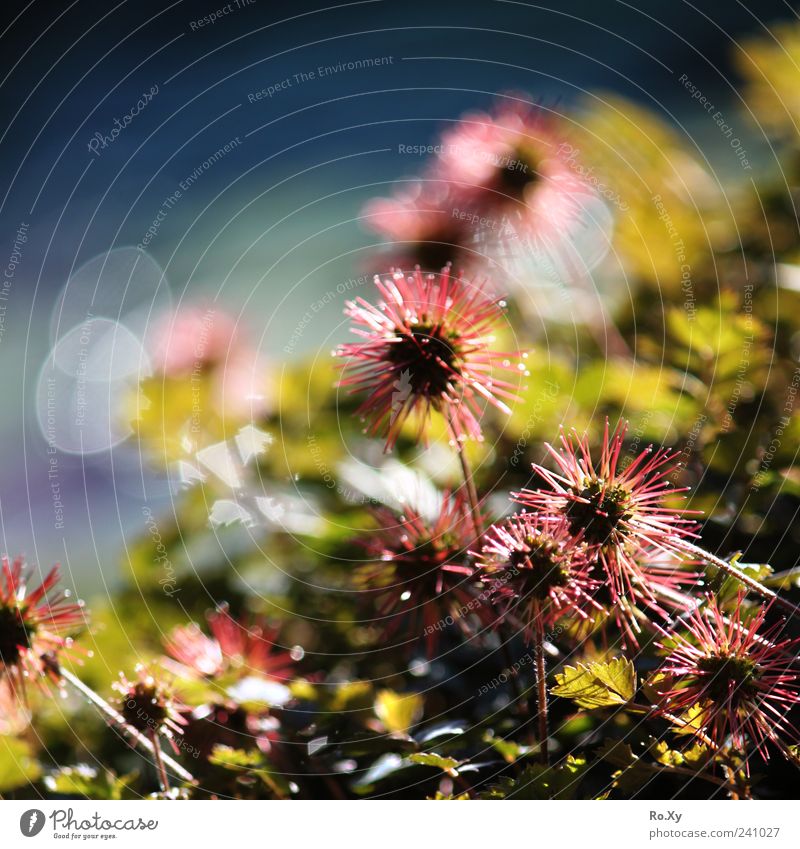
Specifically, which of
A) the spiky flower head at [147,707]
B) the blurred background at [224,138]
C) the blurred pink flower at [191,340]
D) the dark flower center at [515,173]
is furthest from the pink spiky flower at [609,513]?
the blurred pink flower at [191,340]

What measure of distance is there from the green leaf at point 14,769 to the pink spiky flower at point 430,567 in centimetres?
27

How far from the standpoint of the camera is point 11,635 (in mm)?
445

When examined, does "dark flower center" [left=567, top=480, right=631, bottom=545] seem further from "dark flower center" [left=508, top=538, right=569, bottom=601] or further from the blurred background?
the blurred background

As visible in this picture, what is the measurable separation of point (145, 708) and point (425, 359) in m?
0.27

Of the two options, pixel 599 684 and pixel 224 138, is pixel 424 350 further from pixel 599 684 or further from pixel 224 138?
pixel 224 138

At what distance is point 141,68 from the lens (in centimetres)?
98

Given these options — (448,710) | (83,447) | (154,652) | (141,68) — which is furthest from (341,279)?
(448,710)

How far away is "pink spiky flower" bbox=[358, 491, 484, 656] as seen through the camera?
1.57 ft

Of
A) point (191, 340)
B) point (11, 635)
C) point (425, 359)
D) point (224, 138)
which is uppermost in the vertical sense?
point (224, 138)

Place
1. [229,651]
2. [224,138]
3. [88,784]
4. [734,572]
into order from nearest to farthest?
[734,572] → [88,784] → [229,651] → [224,138]

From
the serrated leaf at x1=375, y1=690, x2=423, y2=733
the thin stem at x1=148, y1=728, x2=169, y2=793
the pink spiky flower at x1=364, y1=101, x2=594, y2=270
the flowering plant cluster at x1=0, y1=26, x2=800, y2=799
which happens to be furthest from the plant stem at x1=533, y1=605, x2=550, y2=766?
the pink spiky flower at x1=364, y1=101, x2=594, y2=270

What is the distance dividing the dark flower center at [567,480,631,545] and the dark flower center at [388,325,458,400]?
0.35ft
